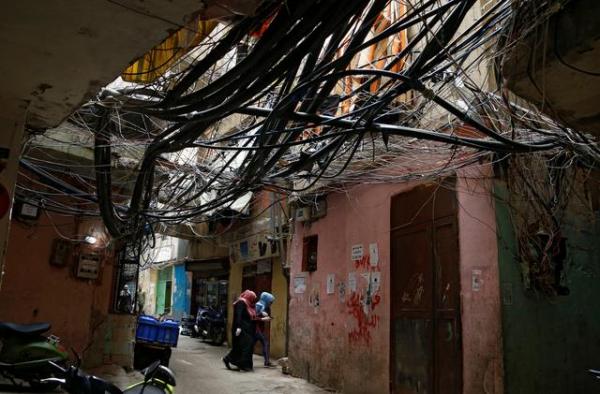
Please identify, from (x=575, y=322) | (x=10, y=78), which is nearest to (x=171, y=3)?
(x=10, y=78)

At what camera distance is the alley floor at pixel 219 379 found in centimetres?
791

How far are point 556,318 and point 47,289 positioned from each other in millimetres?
7982

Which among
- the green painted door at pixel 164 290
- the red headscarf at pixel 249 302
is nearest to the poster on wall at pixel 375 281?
the red headscarf at pixel 249 302

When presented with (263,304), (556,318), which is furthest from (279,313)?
(556,318)

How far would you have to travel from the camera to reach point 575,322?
20.3ft

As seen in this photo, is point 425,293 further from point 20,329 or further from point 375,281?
point 20,329

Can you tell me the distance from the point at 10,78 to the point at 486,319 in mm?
5175

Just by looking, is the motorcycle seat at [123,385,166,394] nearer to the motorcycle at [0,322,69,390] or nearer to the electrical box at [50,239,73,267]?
the motorcycle at [0,322,69,390]

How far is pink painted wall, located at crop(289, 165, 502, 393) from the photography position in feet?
18.6

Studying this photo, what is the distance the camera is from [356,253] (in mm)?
8242

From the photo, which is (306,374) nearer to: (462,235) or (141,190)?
(462,235)

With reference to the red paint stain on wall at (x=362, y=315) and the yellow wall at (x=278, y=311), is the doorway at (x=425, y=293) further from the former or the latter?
the yellow wall at (x=278, y=311)

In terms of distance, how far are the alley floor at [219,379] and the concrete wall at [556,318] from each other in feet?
11.8

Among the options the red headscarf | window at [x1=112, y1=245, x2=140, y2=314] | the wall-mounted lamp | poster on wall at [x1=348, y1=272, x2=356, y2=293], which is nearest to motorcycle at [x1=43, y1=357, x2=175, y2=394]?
poster on wall at [x1=348, y1=272, x2=356, y2=293]
